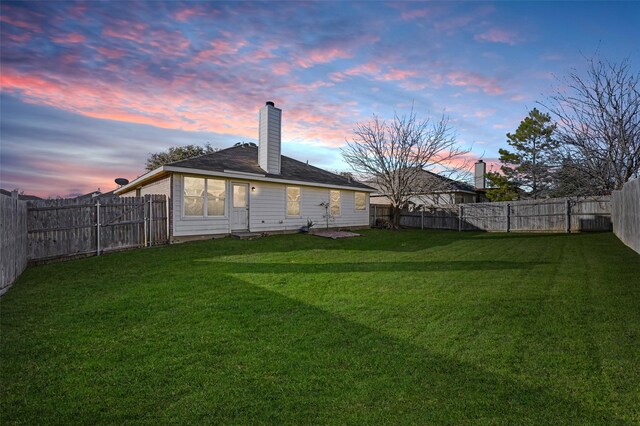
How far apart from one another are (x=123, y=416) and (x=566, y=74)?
55.0ft

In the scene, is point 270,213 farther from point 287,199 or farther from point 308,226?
point 308,226

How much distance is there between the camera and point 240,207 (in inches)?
512

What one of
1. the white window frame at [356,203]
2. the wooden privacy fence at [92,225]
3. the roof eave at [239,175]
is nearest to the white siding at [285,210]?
the white window frame at [356,203]

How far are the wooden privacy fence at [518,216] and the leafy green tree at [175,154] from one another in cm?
1779

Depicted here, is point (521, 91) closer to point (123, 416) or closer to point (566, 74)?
point (566, 74)

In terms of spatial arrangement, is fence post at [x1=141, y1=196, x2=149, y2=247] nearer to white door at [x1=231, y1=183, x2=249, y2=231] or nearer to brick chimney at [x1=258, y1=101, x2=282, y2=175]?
white door at [x1=231, y1=183, x2=249, y2=231]

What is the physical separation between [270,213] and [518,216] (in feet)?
46.7

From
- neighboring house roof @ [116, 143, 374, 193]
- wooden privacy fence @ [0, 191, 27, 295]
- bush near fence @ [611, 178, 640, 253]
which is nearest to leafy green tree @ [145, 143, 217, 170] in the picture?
neighboring house roof @ [116, 143, 374, 193]

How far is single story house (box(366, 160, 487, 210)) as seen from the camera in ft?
69.2

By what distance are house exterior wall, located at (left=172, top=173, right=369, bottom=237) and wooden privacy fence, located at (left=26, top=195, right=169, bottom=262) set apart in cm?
61

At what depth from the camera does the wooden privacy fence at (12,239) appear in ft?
16.9

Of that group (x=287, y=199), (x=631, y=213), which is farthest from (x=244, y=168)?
(x=631, y=213)

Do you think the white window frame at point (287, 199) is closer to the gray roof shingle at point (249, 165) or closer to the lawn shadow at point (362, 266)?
the gray roof shingle at point (249, 165)

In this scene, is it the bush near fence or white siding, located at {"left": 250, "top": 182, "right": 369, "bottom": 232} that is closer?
the bush near fence
